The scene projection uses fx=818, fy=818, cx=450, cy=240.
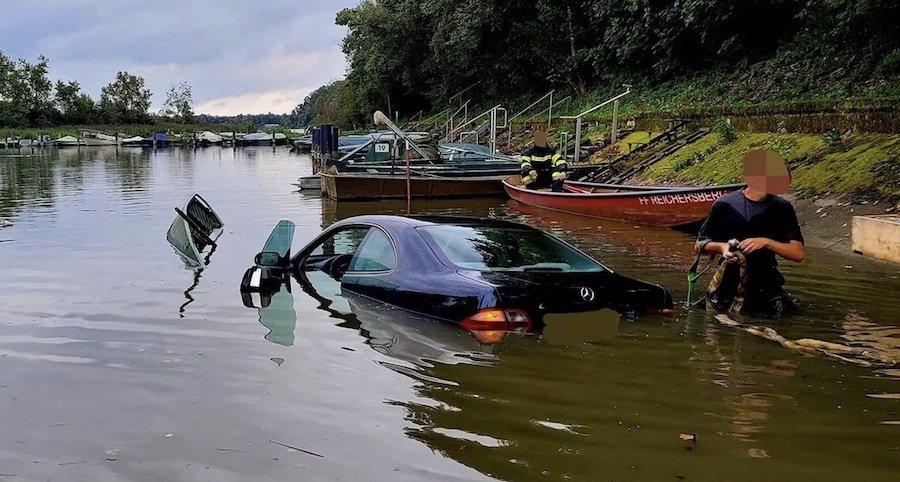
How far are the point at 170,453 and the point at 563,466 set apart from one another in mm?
1924

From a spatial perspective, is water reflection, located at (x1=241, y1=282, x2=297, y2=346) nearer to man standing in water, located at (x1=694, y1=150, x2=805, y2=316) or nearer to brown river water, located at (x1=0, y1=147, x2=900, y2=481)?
brown river water, located at (x1=0, y1=147, x2=900, y2=481)

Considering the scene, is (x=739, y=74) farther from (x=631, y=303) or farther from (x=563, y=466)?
(x=563, y=466)

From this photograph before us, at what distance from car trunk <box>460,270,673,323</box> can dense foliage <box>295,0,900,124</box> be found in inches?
495

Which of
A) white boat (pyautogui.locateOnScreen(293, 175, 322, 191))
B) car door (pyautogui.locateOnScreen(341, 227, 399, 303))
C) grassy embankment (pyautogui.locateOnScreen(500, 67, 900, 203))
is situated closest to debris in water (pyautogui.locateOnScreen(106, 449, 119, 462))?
car door (pyautogui.locateOnScreen(341, 227, 399, 303))

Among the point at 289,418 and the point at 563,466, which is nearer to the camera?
the point at 563,466

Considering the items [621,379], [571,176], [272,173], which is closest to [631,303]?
[621,379]

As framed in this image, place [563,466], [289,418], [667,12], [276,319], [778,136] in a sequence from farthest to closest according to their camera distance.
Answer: [667,12] → [778,136] → [276,319] → [289,418] → [563,466]

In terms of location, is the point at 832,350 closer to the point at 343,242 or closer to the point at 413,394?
the point at 413,394

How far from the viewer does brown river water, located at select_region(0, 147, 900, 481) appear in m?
3.83

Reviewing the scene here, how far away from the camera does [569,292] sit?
5441mm

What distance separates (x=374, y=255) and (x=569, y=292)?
1.96 meters

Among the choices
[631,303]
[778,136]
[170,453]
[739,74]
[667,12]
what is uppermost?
[667,12]

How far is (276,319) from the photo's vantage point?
6.99 meters

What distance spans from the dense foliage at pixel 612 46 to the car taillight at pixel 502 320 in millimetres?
13552
